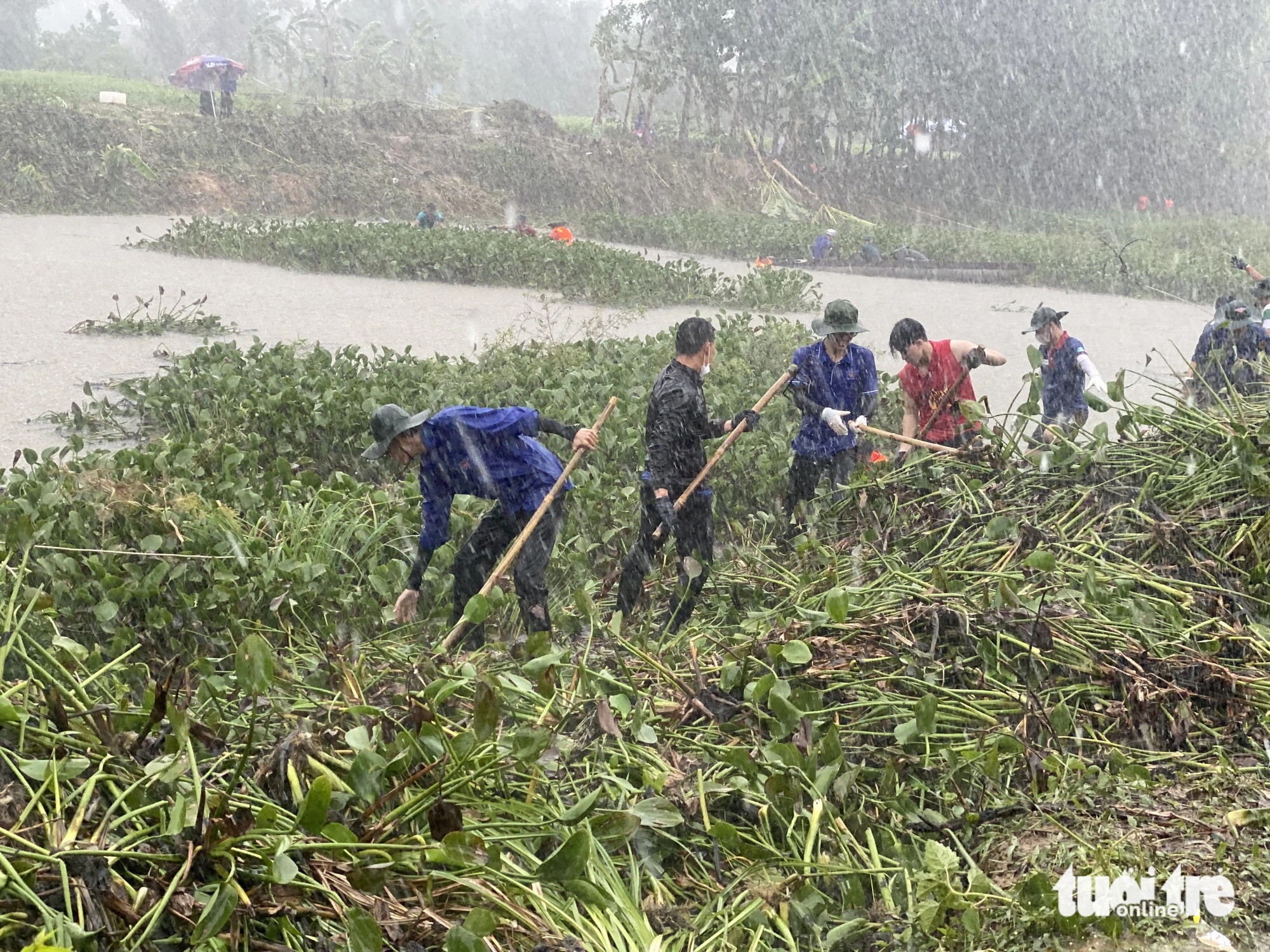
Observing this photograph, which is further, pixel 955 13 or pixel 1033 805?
pixel 955 13

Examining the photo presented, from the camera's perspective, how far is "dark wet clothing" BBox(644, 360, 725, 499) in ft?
16.8

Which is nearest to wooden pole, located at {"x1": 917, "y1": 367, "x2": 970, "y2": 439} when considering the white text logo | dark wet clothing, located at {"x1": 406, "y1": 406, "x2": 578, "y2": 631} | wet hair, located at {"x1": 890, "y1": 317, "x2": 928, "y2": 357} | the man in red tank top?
the man in red tank top

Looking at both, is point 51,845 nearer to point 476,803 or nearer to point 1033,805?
point 476,803

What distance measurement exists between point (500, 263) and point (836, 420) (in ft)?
39.6

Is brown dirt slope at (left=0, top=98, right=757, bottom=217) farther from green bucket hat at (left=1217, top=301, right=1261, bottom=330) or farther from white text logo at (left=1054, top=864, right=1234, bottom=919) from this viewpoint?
white text logo at (left=1054, top=864, right=1234, bottom=919)

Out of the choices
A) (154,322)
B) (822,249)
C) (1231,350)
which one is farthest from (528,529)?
(822,249)

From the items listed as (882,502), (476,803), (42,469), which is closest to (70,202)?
(42,469)

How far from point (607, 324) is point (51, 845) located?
37.5 feet

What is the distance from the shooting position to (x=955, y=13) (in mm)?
36781

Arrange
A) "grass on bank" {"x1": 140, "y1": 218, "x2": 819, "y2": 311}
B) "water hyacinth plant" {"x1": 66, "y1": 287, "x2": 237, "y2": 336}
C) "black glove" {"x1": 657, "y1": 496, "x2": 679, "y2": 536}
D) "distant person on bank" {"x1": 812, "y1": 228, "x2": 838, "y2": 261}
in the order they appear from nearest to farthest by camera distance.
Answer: "black glove" {"x1": 657, "y1": 496, "x2": 679, "y2": 536}, "water hyacinth plant" {"x1": 66, "y1": 287, "x2": 237, "y2": 336}, "grass on bank" {"x1": 140, "y1": 218, "x2": 819, "y2": 311}, "distant person on bank" {"x1": 812, "y1": 228, "x2": 838, "y2": 261}

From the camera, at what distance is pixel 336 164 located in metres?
Result: 29.8

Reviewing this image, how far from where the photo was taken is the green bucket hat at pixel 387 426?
4375 mm

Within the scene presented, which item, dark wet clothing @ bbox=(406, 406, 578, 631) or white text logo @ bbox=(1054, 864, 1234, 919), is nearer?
white text logo @ bbox=(1054, 864, 1234, 919)

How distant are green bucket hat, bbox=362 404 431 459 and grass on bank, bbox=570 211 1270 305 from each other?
54.6 feet
